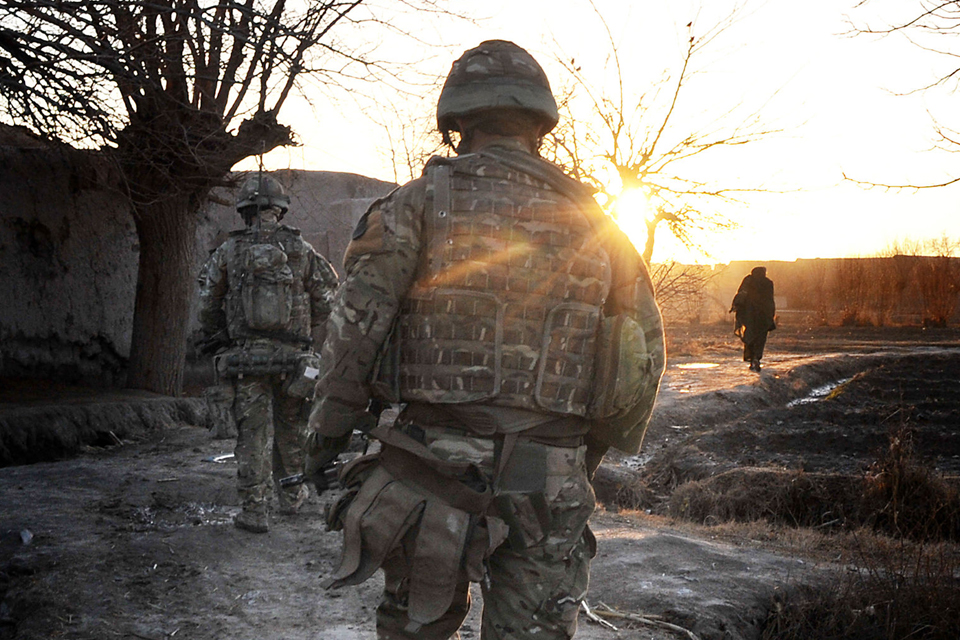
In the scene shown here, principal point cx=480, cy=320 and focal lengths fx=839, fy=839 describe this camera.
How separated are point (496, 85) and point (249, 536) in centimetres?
371

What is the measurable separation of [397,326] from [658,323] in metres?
0.77

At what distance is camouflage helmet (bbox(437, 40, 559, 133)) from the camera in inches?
93.1

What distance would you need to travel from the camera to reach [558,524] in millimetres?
2293

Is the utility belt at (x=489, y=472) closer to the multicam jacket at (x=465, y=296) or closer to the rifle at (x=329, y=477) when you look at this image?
the multicam jacket at (x=465, y=296)

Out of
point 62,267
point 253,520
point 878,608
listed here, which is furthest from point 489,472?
point 62,267

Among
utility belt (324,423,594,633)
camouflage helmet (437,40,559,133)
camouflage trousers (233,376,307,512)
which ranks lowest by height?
camouflage trousers (233,376,307,512)

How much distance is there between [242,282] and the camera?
5.34 meters

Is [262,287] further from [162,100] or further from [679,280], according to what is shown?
[679,280]

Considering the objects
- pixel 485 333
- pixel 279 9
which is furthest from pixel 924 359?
pixel 485 333

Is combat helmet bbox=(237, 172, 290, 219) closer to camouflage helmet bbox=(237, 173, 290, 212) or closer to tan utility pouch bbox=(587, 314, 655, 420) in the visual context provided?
camouflage helmet bbox=(237, 173, 290, 212)

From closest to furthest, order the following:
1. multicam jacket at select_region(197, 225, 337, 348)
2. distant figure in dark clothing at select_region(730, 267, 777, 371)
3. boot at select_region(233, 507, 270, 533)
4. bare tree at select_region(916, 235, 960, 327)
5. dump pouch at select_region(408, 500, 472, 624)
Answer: dump pouch at select_region(408, 500, 472, 624)
boot at select_region(233, 507, 270, 533)
multicam jacket at select_region(197, 225, 337, 348)
distant figure in dark clothing at select_region(730, 267, 777, 371)
bare tree at select_region(916, 235, 960, 327)

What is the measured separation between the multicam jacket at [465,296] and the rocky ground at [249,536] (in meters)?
1.81

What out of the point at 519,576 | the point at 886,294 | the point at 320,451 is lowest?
the point at 519,576

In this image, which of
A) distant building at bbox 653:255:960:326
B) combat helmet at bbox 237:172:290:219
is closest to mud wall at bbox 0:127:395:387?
combat helmet at bbox 237:172:290:219
